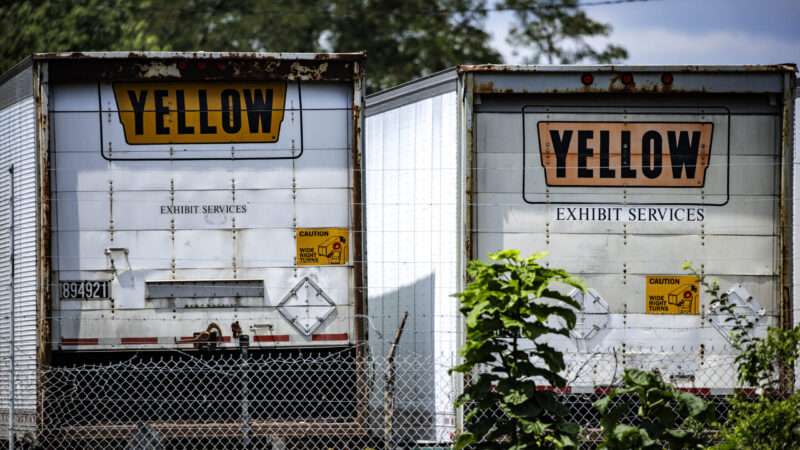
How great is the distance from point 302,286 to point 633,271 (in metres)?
2.43

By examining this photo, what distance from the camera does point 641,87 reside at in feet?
29.6

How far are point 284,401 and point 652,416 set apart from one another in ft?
9.56

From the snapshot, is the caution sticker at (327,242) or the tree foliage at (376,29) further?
the tree foliage at (376,29)

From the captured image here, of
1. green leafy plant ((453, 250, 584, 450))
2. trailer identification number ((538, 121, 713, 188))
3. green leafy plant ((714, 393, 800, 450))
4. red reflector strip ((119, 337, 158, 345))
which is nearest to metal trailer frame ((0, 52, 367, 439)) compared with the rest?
red reflector strip ((119, 337, 158, 345))

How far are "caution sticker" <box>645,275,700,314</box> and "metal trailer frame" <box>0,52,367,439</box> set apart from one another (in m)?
2.11

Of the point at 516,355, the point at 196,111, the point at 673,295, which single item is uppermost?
the point at 196,111

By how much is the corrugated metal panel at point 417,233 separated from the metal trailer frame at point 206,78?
0.78m

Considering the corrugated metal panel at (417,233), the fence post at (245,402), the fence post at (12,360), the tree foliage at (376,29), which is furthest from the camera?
the tree foliage at (376,29)

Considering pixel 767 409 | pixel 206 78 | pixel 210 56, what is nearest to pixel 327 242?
pixel 206 78

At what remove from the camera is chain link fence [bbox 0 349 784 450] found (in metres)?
8.95

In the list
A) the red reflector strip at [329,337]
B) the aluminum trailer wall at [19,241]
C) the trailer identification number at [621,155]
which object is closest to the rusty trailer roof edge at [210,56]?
the aluminum trailer wall at [19,241]

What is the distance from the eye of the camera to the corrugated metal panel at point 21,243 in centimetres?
905

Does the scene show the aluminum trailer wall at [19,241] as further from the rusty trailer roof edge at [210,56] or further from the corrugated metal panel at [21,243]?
the rusty trailer roof edge at [210,56]

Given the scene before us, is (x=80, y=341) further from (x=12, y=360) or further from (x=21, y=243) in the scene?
(x=21, y=243)
